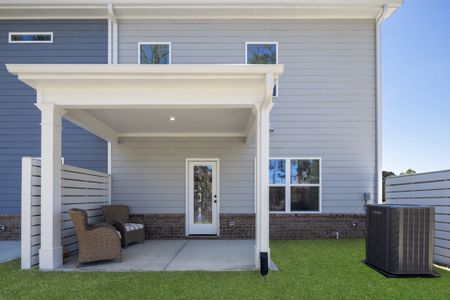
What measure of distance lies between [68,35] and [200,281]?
6.95m

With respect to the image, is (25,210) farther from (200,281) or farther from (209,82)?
(209,82)

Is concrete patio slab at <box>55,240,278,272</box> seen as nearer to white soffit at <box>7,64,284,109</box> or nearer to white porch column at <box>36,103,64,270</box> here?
white porch column at <box>36,103,64,270</box>

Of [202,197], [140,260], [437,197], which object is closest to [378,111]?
[437,197]

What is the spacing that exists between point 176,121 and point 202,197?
7.79ft

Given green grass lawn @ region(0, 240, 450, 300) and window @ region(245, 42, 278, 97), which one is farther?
window @ region(245, 42, 278, 97)

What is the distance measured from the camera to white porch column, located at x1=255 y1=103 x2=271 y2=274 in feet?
17.9

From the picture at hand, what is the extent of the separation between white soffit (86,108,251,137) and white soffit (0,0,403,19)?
2.77m

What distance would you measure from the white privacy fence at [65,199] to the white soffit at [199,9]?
3.94 metres

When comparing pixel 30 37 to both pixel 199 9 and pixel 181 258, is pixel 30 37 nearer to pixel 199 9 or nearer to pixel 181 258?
A: pixel 199 9

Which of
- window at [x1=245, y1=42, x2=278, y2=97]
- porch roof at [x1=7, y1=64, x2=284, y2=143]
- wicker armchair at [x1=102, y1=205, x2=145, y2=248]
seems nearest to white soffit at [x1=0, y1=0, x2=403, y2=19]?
window at [x1=245, y1=42, x2=278, y2=97]

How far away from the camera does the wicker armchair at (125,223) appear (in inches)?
286

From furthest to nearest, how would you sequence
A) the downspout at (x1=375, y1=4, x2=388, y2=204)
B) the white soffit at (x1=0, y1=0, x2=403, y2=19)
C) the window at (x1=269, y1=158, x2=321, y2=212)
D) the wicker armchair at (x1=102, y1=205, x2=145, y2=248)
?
1. the window at (x1=269, y1=158, x2=321, y2=212)
2. the downspout at (x1=375, y1=4, x2=388, y2=204)
3. the white soffit at (x1=0, y1=0, x2=403, y2=19)
4. the wicker armchair at (x1=102, y1=205, x2=145, y2=248)

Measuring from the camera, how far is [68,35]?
8703 millimetres

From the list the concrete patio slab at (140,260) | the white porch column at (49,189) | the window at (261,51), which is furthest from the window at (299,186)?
the white porch column at (49,189)
